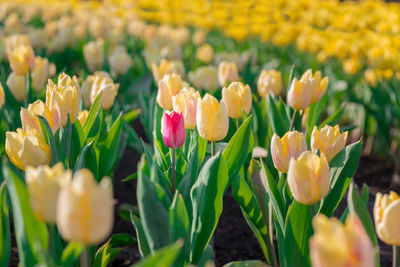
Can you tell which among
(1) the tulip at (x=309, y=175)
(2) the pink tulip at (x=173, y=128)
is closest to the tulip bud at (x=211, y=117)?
(2) the pink tulip at (x=173, y=128)

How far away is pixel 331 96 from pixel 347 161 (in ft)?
6.88

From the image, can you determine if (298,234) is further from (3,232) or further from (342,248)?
(3,232)

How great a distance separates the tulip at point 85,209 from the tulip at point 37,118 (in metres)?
0.61

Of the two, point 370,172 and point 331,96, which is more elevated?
point 331,96

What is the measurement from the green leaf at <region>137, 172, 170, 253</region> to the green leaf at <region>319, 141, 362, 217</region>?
489 millimetres

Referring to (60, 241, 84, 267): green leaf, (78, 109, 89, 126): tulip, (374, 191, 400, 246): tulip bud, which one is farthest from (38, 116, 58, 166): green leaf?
(374, 191, 400, 246): tulip bud

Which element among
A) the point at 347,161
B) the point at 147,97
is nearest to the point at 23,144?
the point at 347,161

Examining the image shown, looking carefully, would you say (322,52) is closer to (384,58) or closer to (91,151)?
(384,58)

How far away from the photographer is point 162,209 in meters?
1.03

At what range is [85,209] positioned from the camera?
71cm

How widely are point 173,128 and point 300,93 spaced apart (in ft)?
1.91

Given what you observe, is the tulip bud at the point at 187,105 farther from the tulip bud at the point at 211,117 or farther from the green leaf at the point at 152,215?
the green leaf at the point at 152,215

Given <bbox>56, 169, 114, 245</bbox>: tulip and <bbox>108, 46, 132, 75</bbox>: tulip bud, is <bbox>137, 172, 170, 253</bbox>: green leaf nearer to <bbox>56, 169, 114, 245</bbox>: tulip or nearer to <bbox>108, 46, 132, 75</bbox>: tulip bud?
<bbox>56, 169, 114, 245</bbox>: tulip

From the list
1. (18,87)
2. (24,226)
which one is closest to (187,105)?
(24,226)
